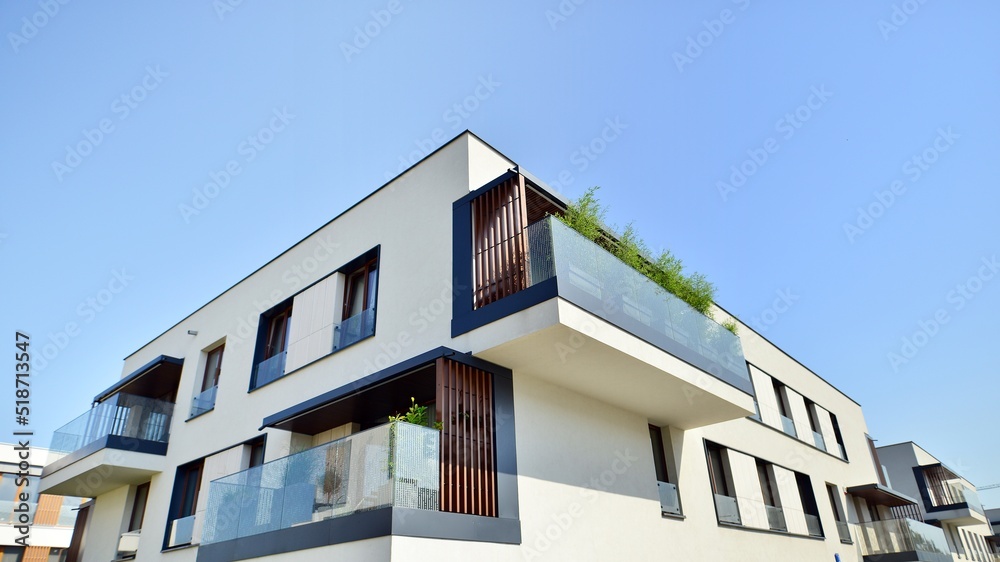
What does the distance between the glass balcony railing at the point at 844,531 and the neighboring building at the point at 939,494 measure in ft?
40.9

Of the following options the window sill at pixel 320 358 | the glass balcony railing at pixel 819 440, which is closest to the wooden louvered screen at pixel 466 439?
the window sill at pixel 320 358

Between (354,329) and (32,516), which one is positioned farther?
(32,516)

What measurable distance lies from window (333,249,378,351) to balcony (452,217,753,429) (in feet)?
8.06

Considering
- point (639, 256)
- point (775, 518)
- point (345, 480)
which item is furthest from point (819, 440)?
point (345, 480)

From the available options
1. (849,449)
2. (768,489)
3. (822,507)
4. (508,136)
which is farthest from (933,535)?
(508,136)

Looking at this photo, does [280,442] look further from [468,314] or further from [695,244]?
[695,244]

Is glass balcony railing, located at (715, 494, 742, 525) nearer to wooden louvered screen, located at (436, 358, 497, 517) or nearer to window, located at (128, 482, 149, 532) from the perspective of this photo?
wooden louvered screen, located at (436, 358, 497, 517)

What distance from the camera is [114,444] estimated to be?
14.5 metres

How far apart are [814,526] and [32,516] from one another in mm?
30215

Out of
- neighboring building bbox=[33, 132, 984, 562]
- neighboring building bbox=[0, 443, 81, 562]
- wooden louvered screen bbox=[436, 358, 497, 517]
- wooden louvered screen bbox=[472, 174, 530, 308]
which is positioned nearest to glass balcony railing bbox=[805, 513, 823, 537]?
neighboring building bbox=[33, 132, 984, 562]

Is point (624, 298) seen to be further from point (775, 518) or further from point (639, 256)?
point (775, 518)

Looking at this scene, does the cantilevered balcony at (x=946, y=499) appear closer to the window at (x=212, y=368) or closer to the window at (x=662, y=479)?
the window at (x=662, y=479)

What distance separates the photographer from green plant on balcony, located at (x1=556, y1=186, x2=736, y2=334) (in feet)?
36.0

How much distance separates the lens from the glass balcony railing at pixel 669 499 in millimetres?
11664
